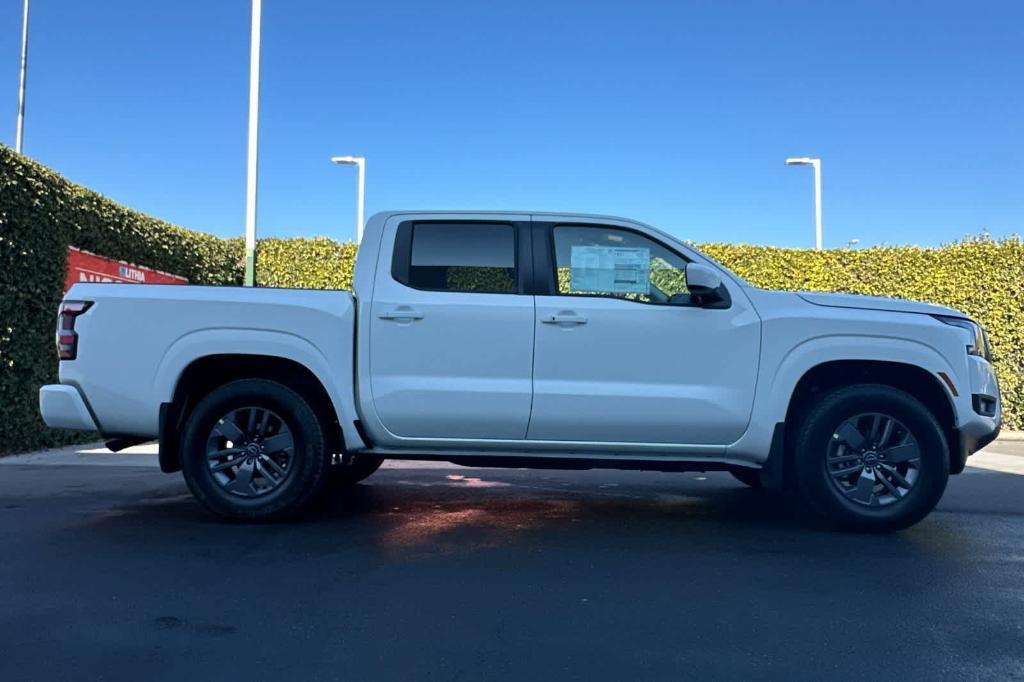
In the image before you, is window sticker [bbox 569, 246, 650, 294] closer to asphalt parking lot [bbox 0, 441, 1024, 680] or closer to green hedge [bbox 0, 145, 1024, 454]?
asphalt parking lot [bbox 0, 441, 1024, 680]

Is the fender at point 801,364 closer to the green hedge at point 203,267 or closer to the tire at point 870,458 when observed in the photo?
the tire at point 870,458

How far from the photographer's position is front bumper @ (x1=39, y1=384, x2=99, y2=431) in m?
4.76

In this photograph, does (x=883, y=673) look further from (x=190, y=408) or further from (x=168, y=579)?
(x=190, y=408)

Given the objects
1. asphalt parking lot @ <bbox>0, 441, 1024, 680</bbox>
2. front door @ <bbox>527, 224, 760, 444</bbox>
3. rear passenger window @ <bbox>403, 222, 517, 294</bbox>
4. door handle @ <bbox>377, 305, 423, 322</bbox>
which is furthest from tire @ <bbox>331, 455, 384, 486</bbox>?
front door @ <bbox>527, 224, 760, 444</bbox>

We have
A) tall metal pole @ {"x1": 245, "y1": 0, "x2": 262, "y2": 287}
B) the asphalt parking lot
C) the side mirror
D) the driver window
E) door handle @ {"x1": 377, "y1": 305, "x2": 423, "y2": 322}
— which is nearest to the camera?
the asphalt parking lot

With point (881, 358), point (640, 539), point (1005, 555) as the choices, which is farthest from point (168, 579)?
point (1005, 555)

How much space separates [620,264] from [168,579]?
316cm

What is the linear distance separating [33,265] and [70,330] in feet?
14.5

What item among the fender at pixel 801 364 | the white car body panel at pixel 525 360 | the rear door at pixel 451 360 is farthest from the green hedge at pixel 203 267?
the fender at pixel 801 364

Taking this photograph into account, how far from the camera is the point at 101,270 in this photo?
9359 millimetres

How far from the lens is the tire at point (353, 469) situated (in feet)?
19.4

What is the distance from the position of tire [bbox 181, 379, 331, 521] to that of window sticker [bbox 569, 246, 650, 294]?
1934mm

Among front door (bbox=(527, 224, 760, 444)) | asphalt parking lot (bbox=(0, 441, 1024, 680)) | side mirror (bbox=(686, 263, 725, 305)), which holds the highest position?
side mirror (bbox=(686, 263, 725, 305))

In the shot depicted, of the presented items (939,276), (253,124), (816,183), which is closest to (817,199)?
(816,183)
